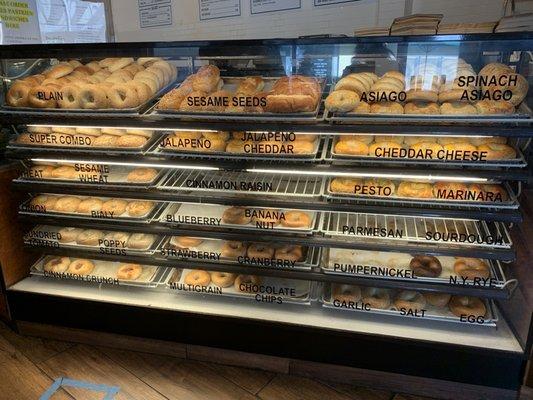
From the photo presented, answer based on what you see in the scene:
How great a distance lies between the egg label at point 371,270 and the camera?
2.17 m

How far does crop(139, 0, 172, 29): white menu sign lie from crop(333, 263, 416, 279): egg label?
4.69 meters

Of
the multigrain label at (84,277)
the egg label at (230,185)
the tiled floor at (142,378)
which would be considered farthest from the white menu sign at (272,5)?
the tiled floor at (142,378)

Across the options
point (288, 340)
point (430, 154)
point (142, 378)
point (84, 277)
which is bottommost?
point (142, 378)

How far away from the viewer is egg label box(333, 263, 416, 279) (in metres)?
2.17

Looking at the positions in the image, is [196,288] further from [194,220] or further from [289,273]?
[289,273]

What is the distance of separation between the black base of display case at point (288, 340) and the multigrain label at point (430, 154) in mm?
928

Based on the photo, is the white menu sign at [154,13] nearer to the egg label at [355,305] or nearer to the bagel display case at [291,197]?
the bagel display case at [291,197]

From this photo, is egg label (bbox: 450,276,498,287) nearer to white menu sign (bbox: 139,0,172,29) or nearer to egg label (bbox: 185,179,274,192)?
egg label (bbox: 185,179,274,192)

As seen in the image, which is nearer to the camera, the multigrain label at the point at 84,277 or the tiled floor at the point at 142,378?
the tiled floor at the point at 142,378

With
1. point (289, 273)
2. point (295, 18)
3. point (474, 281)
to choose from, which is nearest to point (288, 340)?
point (289, 273)

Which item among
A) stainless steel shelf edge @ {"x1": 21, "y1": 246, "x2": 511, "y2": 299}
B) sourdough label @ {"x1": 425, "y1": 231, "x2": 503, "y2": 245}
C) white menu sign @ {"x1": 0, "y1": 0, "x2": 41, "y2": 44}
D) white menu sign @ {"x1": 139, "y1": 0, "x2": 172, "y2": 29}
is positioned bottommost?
stainless steel shelf edge @ {"x1": 21, "y1": 246, "x2": 511, "y2": 299}

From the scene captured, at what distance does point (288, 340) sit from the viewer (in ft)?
7.51

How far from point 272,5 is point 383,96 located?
356 centimetres

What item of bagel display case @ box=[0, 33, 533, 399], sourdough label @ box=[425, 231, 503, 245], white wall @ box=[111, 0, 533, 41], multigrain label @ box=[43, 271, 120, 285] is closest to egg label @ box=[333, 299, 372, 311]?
bagel display case @ box=[0, 33, 533, 399]
